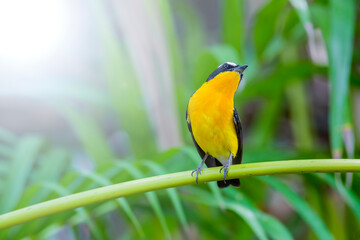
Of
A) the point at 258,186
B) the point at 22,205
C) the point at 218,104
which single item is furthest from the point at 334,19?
the point at 258,186

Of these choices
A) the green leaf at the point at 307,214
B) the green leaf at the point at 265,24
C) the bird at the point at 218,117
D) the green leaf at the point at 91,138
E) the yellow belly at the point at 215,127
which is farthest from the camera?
the green leaf at the point at 91,138

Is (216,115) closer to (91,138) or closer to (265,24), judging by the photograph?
(265,24)

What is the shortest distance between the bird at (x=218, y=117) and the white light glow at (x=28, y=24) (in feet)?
2.91

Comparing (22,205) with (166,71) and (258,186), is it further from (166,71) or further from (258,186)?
(258,186)

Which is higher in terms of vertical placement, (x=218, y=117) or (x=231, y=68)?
(x=231, y=68)

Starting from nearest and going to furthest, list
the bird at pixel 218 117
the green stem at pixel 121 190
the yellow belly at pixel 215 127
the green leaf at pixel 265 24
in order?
the green stem at pixel 121 190, the bird at pixel 218 117, the yellow belly at pixel 215 127, the green leaf at pixel 265 24

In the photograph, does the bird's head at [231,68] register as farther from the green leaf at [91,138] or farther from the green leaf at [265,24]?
the green leaf at [91,138]

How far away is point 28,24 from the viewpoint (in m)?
1.37

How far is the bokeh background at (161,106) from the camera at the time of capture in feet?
2.36

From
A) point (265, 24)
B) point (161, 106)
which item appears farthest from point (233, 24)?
point (161, 106)

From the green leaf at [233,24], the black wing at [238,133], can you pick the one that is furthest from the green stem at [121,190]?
the green leaf at [233,24]

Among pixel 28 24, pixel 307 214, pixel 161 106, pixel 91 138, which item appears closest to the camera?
pixel 307 214

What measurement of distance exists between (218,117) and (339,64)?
22 cm

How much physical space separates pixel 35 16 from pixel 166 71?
61 centimetres
